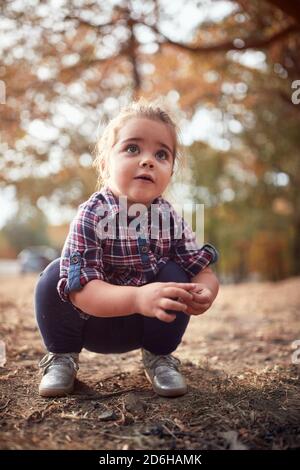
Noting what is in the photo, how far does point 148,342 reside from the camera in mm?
1749

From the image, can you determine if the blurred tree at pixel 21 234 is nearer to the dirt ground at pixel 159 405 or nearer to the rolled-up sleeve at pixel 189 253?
the dirt ground at pixel 159 405

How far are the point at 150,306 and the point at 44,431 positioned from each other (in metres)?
0.49

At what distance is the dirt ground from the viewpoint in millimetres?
1216

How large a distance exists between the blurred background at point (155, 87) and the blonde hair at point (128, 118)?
30 centimetres

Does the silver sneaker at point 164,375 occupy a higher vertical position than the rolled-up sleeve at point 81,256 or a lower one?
lower

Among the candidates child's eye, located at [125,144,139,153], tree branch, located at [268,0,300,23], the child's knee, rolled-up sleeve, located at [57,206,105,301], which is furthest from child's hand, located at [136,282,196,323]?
tree branch, located at [268,0,300,23]

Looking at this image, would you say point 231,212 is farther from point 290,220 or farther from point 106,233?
point 106,233

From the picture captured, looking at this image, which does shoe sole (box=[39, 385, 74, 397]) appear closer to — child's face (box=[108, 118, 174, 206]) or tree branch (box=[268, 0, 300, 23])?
child's face (box=[108, 118, 174, 206])

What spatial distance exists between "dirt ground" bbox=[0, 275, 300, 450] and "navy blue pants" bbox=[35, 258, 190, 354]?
175 mm

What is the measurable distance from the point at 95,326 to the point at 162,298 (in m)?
0.56
